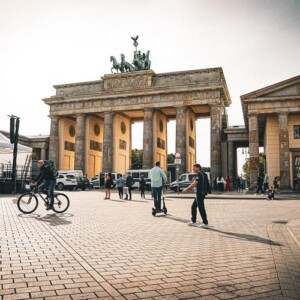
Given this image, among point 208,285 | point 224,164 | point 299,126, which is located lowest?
point 208,285

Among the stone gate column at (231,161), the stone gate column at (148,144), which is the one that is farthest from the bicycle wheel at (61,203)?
the stone gate column at (231,161)

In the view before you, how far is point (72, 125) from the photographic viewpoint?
187 ft

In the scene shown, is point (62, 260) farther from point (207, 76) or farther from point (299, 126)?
point (207, 76)

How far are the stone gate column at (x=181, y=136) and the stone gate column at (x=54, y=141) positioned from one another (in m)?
19.6

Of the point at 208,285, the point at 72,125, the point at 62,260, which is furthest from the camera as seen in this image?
the point at 72,125

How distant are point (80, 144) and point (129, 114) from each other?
29.8 ft

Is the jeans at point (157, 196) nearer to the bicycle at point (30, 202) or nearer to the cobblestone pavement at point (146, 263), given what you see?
the bicycle at point (30, 202)

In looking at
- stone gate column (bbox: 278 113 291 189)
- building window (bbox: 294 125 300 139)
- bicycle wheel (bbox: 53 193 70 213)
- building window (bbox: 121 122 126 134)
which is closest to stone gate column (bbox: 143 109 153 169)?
building window (bbox: 121 122 126 134)

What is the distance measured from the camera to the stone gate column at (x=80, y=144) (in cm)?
5069

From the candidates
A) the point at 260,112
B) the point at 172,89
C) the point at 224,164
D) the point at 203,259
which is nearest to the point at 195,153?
the point at 224,164

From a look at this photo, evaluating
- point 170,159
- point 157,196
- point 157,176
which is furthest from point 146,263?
point 170,159

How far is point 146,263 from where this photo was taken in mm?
5258

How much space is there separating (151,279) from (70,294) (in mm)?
1111

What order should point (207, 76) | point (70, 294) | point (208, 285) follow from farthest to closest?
point (207, 76)
point (208, 285)
point (70, 294)
